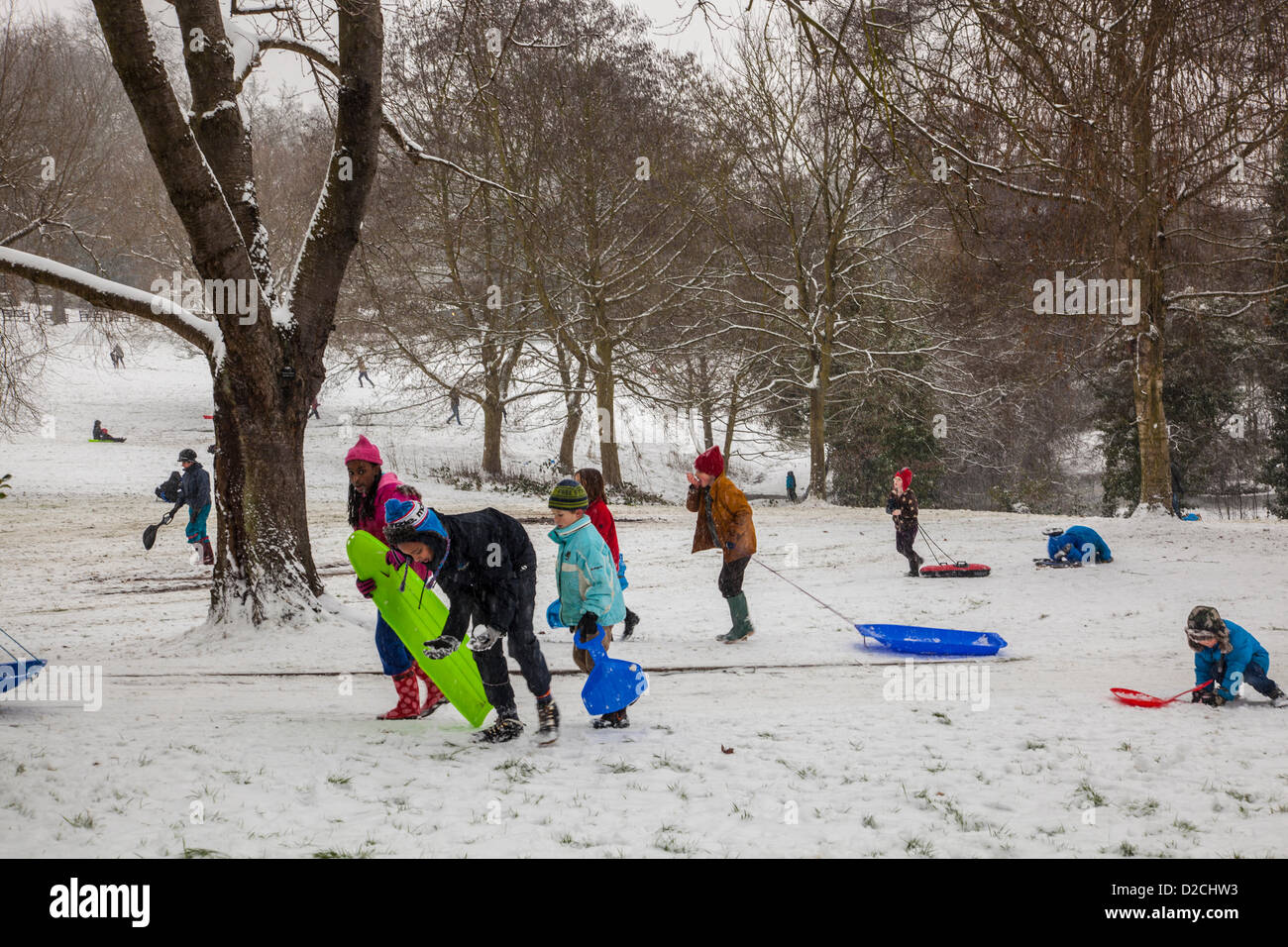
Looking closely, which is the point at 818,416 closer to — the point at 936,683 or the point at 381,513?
the point at 936,683

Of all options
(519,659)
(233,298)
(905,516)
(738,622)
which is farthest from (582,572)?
(905,516)

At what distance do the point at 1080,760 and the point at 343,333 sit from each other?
2904 centimetres

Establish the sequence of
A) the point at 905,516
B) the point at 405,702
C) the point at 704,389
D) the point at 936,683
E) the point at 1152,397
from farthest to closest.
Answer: the point at 704,389 → the point at 1152,397 → the point at 905,516 → the point at 936,683 → the point at 405,702

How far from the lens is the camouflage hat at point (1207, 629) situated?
6.63 metres

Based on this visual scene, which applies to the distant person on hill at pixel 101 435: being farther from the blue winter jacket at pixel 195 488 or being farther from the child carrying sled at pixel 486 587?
the child carrying sled at pixel 486 587

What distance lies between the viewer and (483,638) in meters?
5.25

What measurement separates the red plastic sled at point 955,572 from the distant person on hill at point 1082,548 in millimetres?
1356

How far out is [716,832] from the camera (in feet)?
13.9

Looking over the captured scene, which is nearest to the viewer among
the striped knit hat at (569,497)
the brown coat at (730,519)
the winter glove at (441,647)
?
the winter glove at (441,647)

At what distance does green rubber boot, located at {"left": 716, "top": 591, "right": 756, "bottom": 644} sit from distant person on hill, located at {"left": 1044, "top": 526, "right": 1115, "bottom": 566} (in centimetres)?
666

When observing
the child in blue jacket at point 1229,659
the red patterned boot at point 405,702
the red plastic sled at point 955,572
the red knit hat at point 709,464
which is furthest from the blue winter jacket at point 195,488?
the child in blue jacket at point 1229,659

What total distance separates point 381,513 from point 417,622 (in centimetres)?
96

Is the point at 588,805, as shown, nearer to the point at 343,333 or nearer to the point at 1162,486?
the point at 1162,486
